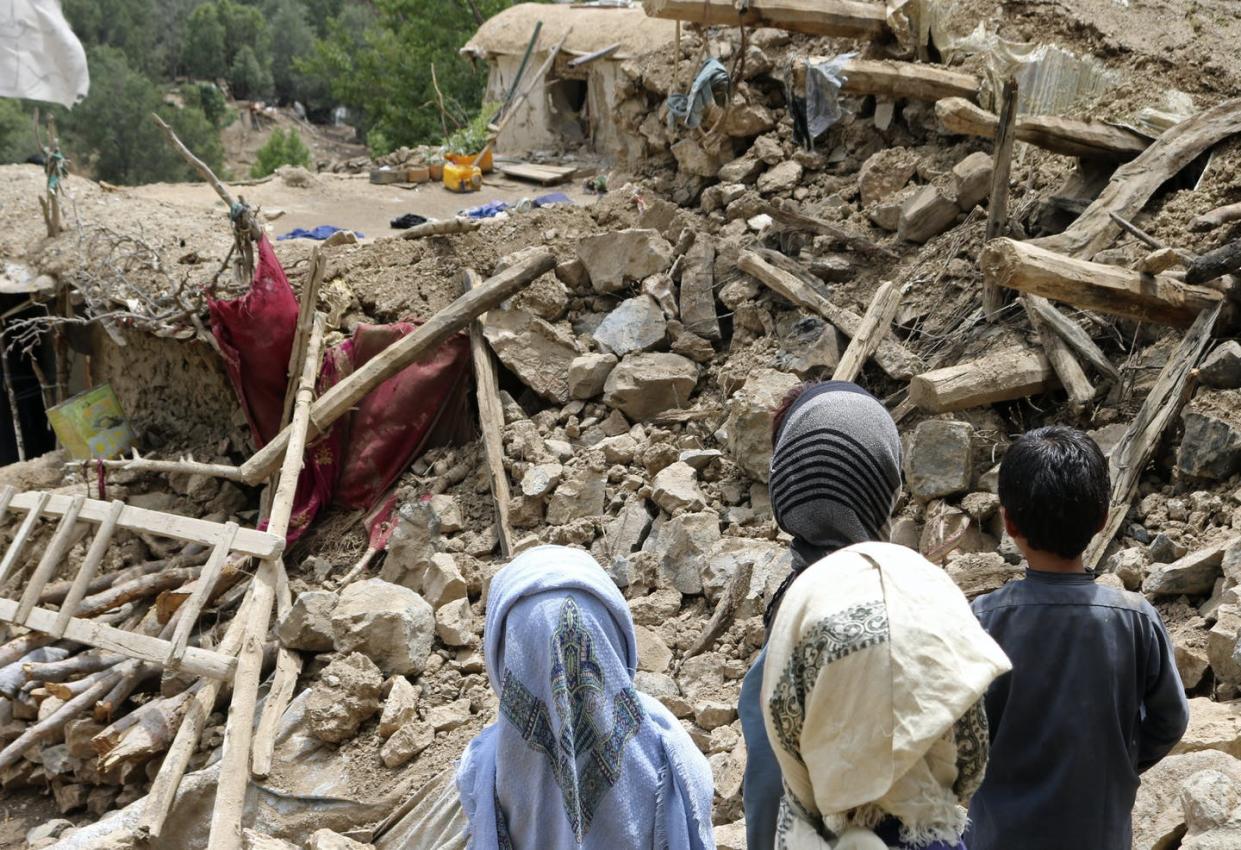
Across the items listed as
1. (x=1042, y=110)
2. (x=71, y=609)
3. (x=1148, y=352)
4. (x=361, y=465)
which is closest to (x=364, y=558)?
(x=361, y=465)

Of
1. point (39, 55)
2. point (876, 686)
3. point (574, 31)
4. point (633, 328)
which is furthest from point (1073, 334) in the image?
point (574, 31)

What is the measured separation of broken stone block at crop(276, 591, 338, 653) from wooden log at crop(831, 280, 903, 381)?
112 inches

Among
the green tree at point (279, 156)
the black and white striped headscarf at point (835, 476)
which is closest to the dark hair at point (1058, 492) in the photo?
the black and white striped headscarf at point (835, 476)

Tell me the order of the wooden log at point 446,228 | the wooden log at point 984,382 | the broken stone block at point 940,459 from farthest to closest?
1. the wooden log at point 446,228
2. the wooden log at point 984,382
3. the broken stone block at point 940,459

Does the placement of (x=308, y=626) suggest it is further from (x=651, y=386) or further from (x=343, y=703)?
(x=651, y=386)

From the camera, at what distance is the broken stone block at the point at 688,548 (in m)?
5.55

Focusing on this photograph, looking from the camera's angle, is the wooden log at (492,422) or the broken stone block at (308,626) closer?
the broken stone block at (308,626)

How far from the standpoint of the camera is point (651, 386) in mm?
6730

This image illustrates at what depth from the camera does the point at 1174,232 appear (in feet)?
18.0

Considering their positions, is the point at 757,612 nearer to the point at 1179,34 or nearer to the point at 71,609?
the point at 71,609

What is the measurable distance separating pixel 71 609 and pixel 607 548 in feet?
9.94

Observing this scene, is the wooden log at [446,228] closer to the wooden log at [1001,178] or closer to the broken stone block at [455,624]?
the broken stone block at [455,624]

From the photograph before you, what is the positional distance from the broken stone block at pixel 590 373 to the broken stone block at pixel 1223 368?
335 cm

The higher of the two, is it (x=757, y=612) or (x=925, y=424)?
(x=925, y=424)
